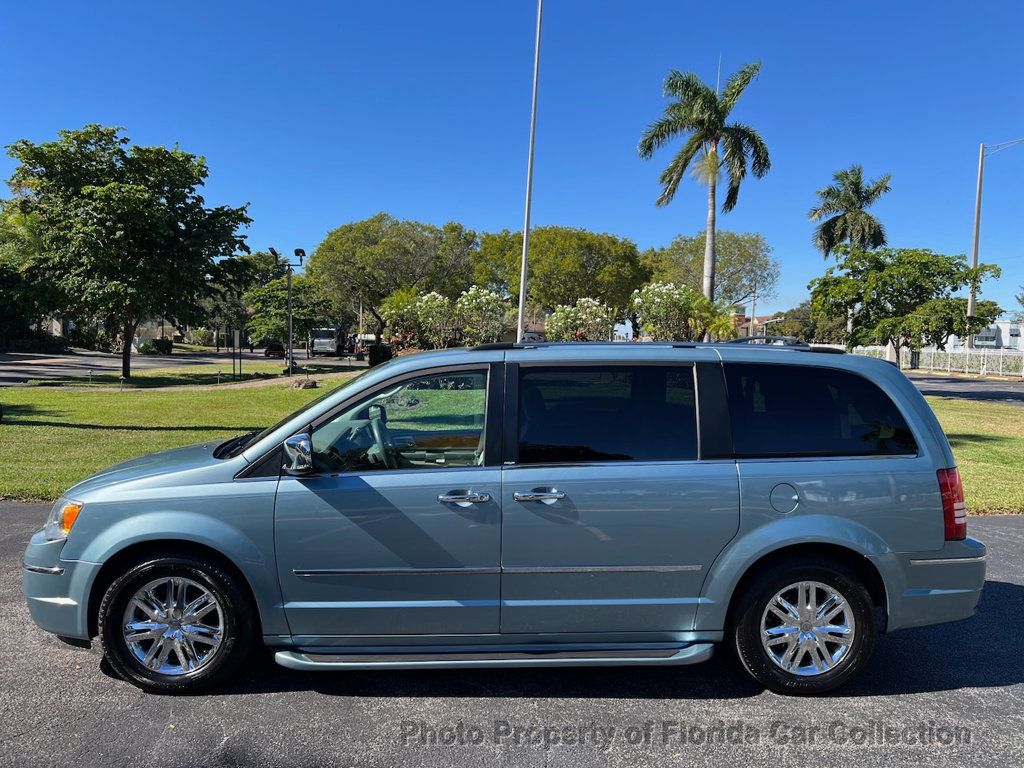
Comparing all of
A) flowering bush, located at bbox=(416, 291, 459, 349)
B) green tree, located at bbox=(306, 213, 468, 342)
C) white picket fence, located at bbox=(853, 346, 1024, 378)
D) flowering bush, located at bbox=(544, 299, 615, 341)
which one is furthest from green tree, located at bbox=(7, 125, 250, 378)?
white picket fence, located at bbox=(853, 346, 1024, 378)

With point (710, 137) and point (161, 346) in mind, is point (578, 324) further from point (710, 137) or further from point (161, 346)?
point (161, 346)

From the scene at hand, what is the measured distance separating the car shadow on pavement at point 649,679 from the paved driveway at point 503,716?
0.04 feet

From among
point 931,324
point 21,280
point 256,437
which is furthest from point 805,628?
point 21,280

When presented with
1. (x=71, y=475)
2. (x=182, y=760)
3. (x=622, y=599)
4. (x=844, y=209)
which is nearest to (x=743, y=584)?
(x=622, y=599)

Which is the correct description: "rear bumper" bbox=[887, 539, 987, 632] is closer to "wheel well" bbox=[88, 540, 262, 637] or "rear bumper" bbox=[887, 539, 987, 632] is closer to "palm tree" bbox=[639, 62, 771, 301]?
"wheel well" bbox=[88, 540, 262, 637]

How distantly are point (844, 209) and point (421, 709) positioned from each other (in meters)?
51.4

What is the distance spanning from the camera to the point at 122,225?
83.9ft

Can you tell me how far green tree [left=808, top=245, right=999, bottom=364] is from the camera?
2344cm

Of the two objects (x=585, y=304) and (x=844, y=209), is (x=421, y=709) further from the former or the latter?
(x=844, y=209)

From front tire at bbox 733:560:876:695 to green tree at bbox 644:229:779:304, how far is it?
49502 mm

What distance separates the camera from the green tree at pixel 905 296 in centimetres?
2344

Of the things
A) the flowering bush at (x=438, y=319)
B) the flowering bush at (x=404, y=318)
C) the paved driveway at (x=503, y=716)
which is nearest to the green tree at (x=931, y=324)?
the flowering bush at (x=438, y=319)

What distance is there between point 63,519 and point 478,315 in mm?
24393

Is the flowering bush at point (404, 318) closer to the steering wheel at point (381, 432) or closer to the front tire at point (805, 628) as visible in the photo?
the steering wheel at point (381, 432)
